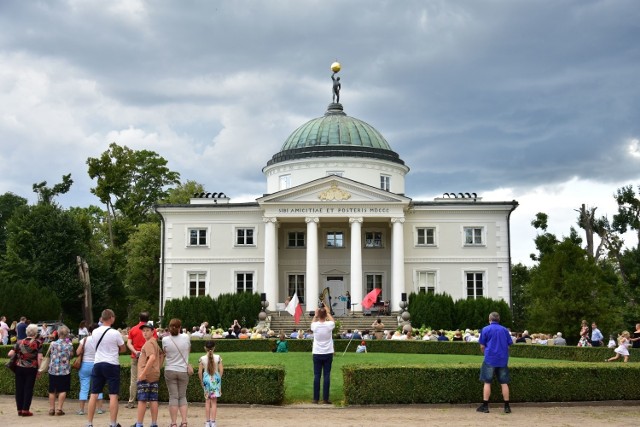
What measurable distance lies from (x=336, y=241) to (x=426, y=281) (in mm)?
6787

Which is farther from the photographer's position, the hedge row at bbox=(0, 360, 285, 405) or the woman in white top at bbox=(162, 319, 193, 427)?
the hedge row at bbox=(0, 360, 285, 405)

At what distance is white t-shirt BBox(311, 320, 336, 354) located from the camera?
16.4 m

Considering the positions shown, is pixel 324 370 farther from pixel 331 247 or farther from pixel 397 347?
pixel 331 247

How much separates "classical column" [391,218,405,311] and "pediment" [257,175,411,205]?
5.33ft

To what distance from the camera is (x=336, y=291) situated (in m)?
53.0

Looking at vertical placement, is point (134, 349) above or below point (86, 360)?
above

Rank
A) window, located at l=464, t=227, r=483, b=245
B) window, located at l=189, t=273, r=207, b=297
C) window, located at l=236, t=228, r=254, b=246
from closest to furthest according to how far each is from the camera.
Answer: window, located at l=464, t=227, r=483, b=245, window, located at l=189, t=273, r=207, b=297, window, located at l=236, t=228, r=254, b=246

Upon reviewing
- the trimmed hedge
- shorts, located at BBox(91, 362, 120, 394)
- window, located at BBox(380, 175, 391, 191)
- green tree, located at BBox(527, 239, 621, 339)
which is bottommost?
the trimmed hedge

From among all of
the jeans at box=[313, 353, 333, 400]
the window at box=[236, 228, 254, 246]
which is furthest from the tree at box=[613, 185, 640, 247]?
the jeans at box=[313, 353, 333, 400]

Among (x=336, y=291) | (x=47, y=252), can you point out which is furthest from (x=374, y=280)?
(x=47, y=252)

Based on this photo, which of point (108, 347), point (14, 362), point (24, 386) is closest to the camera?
point (108, 347)

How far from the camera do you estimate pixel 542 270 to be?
125 ft

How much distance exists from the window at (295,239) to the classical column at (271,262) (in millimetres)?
3363

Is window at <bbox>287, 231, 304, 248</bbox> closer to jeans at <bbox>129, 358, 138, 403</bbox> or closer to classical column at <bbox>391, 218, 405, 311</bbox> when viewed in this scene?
classical column at <bbox>391, 218, 405, 311</bbox>
